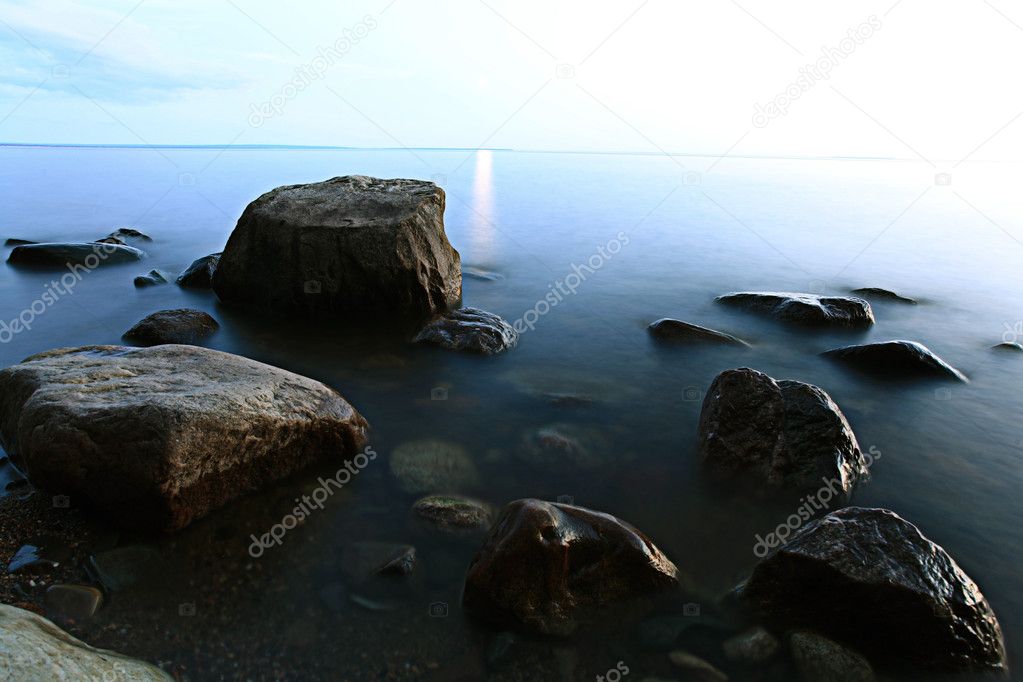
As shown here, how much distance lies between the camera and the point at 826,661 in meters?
3.86

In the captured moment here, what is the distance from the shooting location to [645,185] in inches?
1543

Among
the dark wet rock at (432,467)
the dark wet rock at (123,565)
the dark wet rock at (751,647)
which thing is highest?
the dark wet rock at (751,647)

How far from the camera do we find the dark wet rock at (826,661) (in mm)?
3793

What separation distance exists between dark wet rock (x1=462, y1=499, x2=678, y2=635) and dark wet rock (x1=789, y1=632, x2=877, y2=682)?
84 cm

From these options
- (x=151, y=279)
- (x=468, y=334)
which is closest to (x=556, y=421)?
(x=468, y=334)

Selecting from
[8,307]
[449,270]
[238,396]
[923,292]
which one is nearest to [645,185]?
[923,292]

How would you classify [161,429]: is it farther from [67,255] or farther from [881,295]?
[881,295]

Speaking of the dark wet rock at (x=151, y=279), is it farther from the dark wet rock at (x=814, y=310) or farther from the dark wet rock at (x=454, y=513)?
the dark wet rock at (x=814, y=310)

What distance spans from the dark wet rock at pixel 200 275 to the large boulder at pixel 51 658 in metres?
8.68

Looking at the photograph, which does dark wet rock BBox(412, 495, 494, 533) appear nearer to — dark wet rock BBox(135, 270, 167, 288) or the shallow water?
the shallow water

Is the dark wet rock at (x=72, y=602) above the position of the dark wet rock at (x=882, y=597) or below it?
below

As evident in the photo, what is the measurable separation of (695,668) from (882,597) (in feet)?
3.82

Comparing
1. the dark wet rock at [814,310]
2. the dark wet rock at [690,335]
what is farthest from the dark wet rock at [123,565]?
the dark wet rock at [814,310]

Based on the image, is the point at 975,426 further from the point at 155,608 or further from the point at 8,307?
the point at 8,307
